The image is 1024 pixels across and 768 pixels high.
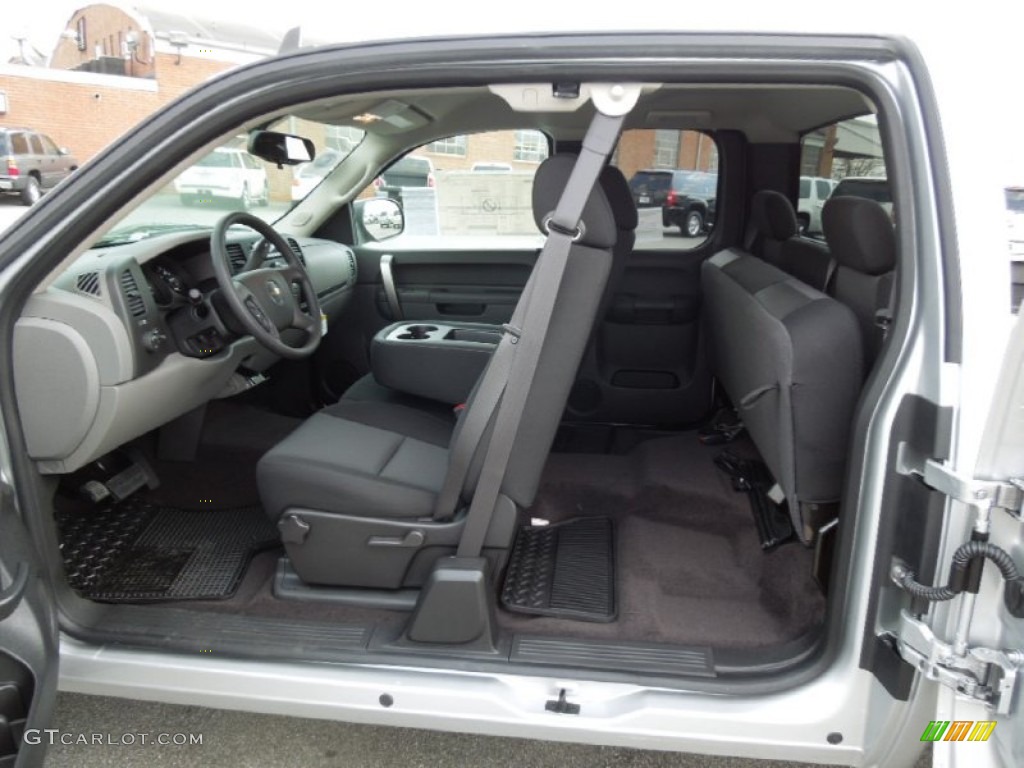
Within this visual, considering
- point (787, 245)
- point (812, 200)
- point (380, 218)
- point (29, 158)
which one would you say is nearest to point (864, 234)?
point (787, 245)

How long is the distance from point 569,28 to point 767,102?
141cm

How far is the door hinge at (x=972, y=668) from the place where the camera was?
1.07 m

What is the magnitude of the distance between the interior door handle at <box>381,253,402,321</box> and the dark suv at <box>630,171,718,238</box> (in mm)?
1156

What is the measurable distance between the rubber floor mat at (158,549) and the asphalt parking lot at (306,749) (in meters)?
0.32

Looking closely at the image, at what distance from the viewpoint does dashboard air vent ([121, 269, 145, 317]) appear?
1.72 metres

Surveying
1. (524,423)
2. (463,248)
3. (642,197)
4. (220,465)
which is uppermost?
(642,197)

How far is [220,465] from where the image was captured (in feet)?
8.42

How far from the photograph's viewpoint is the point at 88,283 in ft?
5.39

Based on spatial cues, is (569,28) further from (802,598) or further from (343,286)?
(343,286)

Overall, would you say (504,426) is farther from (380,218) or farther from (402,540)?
(380,218)

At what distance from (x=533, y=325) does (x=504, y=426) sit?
0.23 meters

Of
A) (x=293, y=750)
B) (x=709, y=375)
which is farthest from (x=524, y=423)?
(x=709, y=375)

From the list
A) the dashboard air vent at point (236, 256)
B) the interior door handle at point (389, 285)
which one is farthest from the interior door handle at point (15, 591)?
the interior door handle at point (389, 285)

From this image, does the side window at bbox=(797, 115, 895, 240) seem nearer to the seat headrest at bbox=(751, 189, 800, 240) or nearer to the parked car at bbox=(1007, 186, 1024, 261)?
the seat headrest at bbox=(751, 189, 800, 240)
